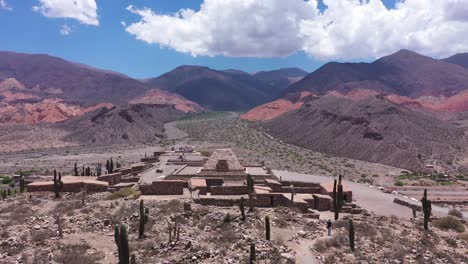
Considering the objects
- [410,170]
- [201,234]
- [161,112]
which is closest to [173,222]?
[201,234]

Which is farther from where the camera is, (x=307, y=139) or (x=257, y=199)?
(x=307, y=139)

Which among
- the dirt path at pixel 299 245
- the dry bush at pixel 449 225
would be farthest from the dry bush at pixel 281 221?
the dry bush at pixel 449 225

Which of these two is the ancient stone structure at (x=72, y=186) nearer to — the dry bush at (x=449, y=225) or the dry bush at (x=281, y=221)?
the dry bush at (x=281, y=221)

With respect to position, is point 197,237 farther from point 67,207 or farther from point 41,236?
point 67,207

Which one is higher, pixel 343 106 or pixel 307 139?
pixel 343 106

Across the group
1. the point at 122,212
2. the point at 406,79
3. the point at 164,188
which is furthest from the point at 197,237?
the point at 406,79

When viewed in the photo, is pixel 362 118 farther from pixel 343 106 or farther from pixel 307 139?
pixel 343 106

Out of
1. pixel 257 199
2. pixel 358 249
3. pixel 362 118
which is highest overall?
pixel 362 118
